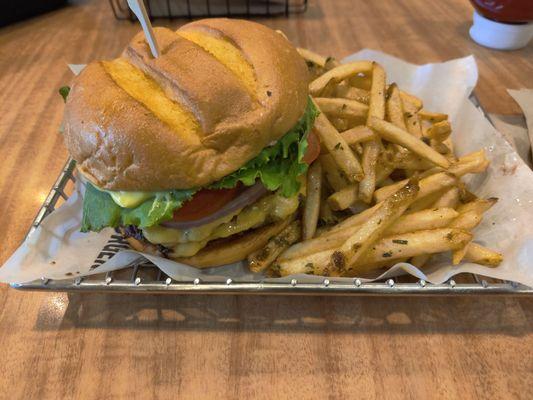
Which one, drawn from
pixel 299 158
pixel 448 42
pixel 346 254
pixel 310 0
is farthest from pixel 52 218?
pixel 310 0

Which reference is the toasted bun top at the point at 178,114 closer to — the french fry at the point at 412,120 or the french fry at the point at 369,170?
the french fry at the point at 369,170

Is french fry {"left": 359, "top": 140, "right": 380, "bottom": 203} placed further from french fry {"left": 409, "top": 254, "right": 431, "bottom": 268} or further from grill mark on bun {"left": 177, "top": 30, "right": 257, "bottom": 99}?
grill mark on bun {"left": 177, "top": 30, "right": 257, "bottom": 99}

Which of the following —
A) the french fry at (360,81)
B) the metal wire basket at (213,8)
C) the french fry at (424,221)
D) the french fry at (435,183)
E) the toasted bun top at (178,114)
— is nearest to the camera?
the toasted bun top at (178,114)

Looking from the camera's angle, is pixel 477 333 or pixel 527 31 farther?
pixel 527 31

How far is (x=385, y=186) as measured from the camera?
187 centimetres

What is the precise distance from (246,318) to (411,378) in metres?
0.63

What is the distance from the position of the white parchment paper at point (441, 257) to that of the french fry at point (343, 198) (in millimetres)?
339

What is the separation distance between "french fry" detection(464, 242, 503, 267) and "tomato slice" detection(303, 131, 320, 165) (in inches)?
27.8

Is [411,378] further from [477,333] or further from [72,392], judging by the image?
[72,392]

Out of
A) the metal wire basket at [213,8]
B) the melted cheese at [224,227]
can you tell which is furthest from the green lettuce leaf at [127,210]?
the metal wire basket at [213,8]

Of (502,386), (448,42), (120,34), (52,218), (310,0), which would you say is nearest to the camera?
(502,386)

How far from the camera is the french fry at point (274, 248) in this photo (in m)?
1.62

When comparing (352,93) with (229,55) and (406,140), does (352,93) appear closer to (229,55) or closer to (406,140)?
(406,140)

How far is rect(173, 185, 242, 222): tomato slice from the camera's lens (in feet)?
5.07
